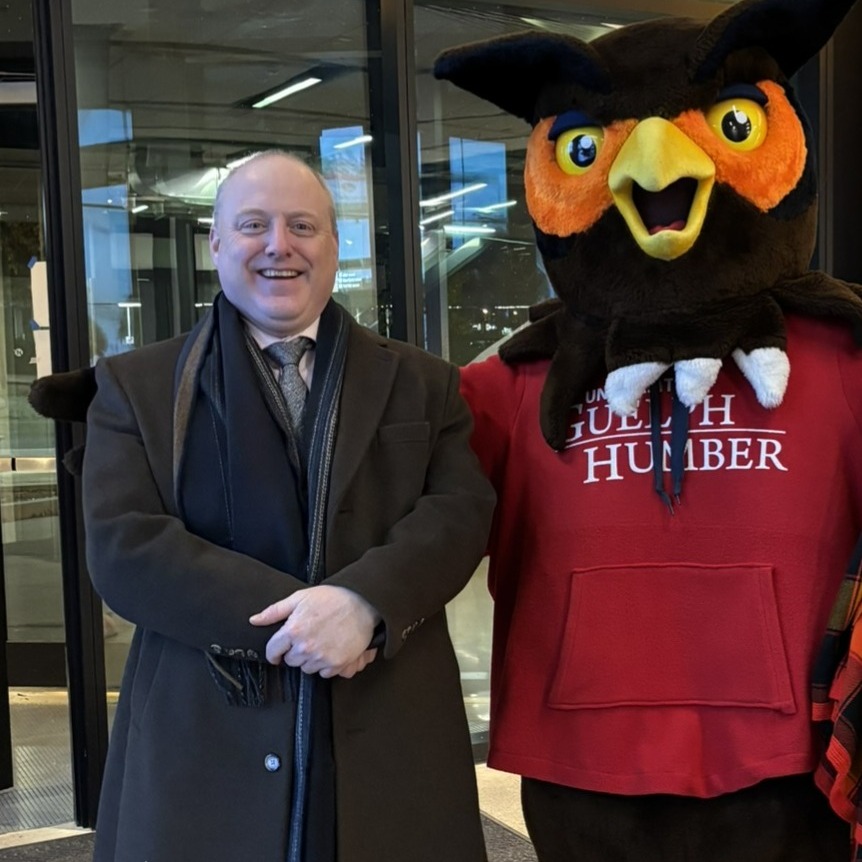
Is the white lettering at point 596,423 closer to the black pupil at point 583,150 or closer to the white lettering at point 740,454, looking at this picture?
the white lettering at point 740,454

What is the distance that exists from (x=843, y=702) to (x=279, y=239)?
0.96 meters

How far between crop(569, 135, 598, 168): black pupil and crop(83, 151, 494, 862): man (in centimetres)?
38

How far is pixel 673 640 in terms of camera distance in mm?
1490

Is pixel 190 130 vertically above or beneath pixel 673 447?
above

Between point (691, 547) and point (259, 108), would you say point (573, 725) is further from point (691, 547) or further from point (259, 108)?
point (259, 108)

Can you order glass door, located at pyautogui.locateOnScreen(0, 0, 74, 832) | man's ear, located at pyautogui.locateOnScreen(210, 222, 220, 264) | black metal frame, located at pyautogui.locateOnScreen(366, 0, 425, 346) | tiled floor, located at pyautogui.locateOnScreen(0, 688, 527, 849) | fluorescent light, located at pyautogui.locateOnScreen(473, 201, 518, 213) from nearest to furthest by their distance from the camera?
1. man's ear, located at pyautogui.locateOnScreen(210, 222, 220, 264)
2. tiled floor, located at pyautogui.locateOnScreen(0, 688, 527, 849)
3. glass door, located at pyautogui.locateOnScreen(0, 0, 74, 832)
4. black metal frame, located at pyautogui.locateOnScreen(366, 0, 425, 346)
5. fluorescent light, located at pyautogui.locateOnScreen(473, 201, 518, 213)

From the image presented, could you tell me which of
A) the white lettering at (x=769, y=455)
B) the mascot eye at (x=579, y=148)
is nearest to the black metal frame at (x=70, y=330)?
the mascot eye at (x=579, y=148)

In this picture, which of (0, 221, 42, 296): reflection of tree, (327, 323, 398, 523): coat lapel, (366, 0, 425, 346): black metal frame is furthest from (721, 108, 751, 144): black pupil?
(0, 221, 42, 296): reflection of tree

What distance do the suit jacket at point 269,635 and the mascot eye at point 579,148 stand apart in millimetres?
402

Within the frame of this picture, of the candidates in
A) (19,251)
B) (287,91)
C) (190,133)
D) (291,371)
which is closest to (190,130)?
(190,133)

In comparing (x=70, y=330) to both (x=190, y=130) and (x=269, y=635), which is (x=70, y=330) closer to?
(x=190, y=130)

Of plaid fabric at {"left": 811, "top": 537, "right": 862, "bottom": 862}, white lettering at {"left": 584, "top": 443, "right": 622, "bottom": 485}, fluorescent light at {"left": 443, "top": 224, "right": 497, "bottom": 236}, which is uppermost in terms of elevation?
fluorescent light at {"left": 443, "top": 224, "right": 497, "bottom": 236}

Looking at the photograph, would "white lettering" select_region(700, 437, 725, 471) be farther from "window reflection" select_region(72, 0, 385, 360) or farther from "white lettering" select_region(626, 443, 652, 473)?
"window reflection" select_region(72, 0, 385, 360)

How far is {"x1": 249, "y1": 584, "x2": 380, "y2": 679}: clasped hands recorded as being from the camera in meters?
1.25
